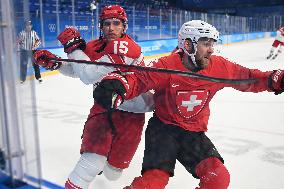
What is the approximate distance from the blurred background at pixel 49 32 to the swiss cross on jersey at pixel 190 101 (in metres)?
0.67

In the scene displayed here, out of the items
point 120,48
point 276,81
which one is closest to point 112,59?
point 120,48

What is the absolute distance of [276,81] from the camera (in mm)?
1637

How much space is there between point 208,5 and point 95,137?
27.8m

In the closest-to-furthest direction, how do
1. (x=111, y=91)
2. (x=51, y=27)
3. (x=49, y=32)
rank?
(x=111, y=91) < (x=49, y=32) < (x=51, y=27)

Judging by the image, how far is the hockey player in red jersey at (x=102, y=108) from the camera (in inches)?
69.8

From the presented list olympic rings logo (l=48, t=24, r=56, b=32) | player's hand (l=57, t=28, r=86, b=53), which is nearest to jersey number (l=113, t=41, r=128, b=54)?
player's hand (l=57, t=28, r=86, b=53)

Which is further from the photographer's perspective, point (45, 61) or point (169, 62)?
point (45, 61)

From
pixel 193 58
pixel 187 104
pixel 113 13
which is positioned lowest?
pixel 187 104

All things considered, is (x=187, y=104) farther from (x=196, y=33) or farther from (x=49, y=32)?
(x=49, y=32)

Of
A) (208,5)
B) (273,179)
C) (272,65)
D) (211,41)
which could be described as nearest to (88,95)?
(273,179)

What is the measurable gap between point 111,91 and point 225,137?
6.74 ft

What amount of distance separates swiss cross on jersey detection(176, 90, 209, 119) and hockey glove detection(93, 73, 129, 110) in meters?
0.32

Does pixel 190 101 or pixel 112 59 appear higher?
pixel 112 59

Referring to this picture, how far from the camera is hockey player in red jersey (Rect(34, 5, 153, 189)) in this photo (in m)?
1.77
